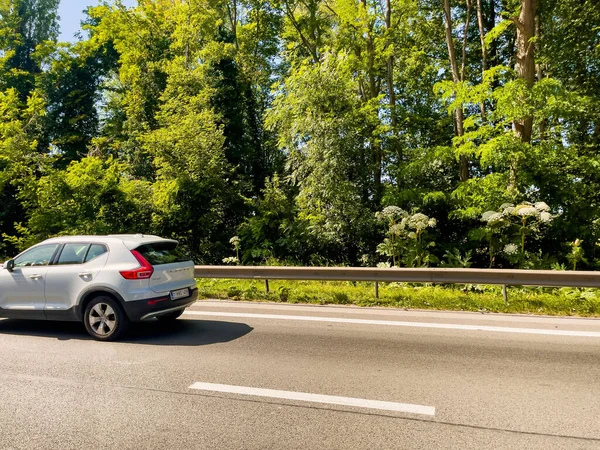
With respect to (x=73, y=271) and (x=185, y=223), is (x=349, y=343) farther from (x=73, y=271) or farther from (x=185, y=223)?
(x=185, y=223)

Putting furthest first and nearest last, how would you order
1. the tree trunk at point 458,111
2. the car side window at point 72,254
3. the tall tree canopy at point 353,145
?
the tree trunk at point 458,111 → the tall tree canopy at point 353,145 → the car side window at point 72,254

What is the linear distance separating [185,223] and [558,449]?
1514 cm

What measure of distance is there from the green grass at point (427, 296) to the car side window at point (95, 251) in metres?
3.55

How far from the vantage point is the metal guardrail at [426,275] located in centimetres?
745

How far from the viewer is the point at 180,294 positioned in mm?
6480

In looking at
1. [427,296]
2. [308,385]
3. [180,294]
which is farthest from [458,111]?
[308,385]

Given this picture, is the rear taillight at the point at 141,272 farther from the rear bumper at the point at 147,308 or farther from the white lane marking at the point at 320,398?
the white lane marking at the point at 320,398

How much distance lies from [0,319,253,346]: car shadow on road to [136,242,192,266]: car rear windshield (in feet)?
3.68

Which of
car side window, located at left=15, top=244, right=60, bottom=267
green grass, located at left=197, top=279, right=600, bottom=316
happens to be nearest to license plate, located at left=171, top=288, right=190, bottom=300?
car side window, located at left=15, top=244, right=60, bottom=267

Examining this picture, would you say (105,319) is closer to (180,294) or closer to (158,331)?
(158,331)

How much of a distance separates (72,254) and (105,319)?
1238 millimetres

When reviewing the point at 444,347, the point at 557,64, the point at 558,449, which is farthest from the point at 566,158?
the point at 558,449

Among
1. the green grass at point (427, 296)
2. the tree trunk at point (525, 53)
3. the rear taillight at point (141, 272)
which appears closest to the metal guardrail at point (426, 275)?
the green grass at point (427, 296)

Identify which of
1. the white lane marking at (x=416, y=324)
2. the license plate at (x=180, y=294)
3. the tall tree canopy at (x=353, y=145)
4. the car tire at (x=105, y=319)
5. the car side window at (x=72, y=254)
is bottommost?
the white lane marking at (x=416, y=324)
